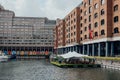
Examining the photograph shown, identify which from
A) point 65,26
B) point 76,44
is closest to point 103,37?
point 76,44

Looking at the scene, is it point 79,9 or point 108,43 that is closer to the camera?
point 108,43

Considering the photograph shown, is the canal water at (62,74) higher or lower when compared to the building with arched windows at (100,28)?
lower

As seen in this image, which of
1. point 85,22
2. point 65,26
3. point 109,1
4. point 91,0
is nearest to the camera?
point 109,1

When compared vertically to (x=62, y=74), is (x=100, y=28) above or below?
above

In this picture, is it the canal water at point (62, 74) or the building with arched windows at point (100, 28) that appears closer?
the canal water at point (62, 74)

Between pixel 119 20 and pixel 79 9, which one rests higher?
pixel 79 9

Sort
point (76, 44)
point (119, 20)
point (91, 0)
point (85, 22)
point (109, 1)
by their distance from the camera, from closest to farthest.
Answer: point (119, 20), point (109, 1), point (91, 0), point (85, 22), point (76, 44)

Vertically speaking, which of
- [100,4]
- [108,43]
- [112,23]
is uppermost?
[100,4]

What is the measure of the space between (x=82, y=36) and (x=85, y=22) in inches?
345

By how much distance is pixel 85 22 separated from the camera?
10944cm

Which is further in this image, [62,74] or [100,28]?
[100,28]

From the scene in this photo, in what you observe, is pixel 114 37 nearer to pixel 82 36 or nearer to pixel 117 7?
pixel 117 7

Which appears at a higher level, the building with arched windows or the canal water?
the building with arched windows

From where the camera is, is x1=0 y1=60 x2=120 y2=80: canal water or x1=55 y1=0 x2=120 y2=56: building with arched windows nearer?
x1=0 y1=60 x2=120 y2=80: canal water
